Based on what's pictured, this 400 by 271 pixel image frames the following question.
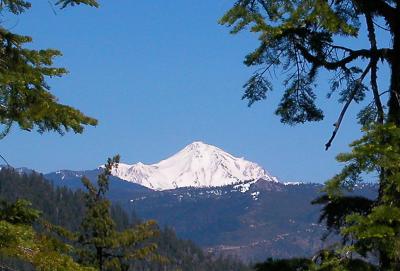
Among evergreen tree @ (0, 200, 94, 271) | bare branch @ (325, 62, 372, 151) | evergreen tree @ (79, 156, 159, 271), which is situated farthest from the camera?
evergreen tree @ (79, 156, 159, 271)

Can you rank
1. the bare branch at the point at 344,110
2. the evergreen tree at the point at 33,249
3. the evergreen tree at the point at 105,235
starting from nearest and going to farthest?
the evergreen tree at the point at 33,249 → the bare branch at the point at 344,110 → the evergreen tree at the point at 105,235

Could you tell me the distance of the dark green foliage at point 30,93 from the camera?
25.8ft

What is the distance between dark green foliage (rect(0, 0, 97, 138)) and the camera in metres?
7.88

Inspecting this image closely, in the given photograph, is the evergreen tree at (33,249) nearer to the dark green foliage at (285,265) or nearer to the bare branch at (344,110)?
the dark green foliage at (285,265)

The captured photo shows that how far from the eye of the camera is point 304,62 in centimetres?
915

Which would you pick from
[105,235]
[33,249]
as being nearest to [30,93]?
[33,249]

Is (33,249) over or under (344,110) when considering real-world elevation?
under

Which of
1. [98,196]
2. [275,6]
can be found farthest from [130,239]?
[275,6]

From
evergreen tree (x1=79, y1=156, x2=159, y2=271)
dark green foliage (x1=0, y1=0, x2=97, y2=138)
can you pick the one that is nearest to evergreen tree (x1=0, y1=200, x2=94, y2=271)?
dark green foliage (x1=0, y1=0, x2=97, y2=138)

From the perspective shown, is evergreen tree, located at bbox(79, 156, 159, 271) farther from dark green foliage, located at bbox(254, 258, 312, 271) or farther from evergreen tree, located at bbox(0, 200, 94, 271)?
evergreen tree, located at bbox(0, 200, 94, 271)

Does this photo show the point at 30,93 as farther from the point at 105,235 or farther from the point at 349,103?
the point at 105,235

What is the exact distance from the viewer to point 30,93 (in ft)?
26.3

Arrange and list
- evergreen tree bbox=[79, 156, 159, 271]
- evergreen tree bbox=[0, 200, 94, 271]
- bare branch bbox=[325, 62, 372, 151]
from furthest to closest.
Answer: evergreen tree bbox=[79, 156, 159, 271] → bare branch bbox=[325, 62, 372, 151] → evergreen tree bbox=[0, 200, 94, 271]

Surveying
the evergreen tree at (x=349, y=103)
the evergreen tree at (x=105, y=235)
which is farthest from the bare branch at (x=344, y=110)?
the evergreen tree at (x=105, y=235)
